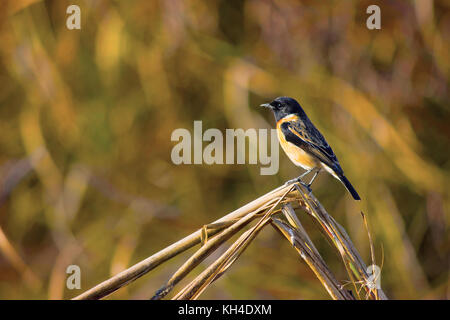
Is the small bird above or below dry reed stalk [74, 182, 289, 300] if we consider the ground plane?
above

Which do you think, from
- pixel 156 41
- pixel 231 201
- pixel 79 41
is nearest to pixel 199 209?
pixel 231 201

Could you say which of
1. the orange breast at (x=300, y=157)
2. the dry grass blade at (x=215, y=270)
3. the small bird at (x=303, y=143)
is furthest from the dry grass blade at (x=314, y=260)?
the orange breast at (x=300, y=157)

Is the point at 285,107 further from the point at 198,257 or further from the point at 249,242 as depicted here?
the point at 198,257

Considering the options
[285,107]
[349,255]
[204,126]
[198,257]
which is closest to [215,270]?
[198,257]

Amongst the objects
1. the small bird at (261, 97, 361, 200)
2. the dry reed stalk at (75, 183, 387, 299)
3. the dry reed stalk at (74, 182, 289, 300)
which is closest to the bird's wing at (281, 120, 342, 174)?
the small bird at (261, 97, 361, 200)

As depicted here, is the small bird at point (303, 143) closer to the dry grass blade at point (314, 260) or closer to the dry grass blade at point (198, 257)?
the dry grass blade at point (314, 260)

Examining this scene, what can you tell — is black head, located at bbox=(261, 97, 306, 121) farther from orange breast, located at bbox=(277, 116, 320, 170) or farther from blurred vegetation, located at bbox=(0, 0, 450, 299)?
blurred vegetation, located at bbox=(0, 0, 450, 299)

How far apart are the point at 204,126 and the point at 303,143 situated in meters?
1.75

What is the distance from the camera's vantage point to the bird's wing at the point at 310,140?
8.95 feet

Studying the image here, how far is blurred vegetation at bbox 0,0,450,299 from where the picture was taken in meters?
4.13

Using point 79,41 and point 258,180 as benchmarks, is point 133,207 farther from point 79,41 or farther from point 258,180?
point 79,41

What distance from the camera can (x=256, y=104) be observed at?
4484mm

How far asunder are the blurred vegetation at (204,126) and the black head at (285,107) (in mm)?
1042

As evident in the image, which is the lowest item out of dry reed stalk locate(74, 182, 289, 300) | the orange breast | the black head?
dry reed stalk locate(74, 182, 289, 300)
